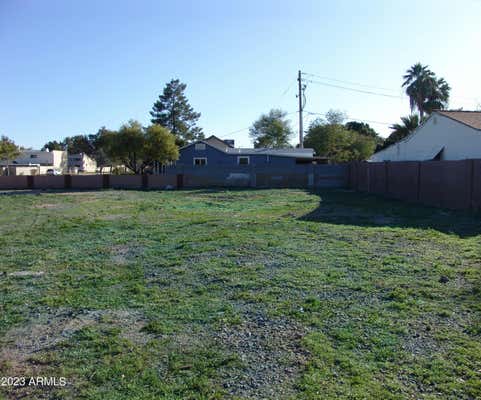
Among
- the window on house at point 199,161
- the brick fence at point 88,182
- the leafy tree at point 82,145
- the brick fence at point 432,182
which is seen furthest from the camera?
the leafy tree at point 82,145

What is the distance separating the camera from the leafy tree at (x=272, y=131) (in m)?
56.0

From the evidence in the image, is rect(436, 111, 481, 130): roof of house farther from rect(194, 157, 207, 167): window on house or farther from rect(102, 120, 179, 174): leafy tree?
rect(194, 157, 207, 167): window on house

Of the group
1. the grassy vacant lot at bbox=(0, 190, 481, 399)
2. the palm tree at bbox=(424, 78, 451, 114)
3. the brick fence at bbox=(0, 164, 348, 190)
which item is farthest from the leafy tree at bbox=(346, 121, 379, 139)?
the grassy vacant lot at bbox=(0, 190, 481, 399)

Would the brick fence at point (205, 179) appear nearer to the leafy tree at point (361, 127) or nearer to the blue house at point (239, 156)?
the blue house at point (239, 156)

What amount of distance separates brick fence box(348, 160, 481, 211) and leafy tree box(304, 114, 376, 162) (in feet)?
79.0

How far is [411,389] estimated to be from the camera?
10.0 feet

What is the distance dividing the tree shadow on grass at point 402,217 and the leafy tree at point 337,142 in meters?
31.6

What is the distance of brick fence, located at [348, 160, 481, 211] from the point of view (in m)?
13.1

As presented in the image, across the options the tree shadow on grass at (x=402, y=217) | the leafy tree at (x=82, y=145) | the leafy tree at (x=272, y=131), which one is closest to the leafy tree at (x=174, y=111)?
the leafy tree at (x=272, y=131)

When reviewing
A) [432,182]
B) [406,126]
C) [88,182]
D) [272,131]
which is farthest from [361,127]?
[432,182]

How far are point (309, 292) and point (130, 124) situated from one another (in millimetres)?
31746

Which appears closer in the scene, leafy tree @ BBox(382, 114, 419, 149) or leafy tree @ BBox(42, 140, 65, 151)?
leafy tree @ BBox(382, 114, 419, 149)

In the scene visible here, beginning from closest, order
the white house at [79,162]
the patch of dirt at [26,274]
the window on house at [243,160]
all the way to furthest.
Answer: the patch of dirt at [26,274], the window on house at [243,160], the white house at [79,162]

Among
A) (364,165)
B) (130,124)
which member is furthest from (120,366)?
(130,124)
